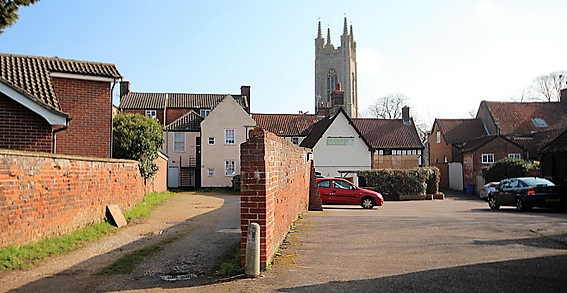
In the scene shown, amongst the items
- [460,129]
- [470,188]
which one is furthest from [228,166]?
[460,129]

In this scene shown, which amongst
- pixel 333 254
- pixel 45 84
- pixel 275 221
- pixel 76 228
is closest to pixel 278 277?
pixel 275 221

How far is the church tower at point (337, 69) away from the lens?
95250 millimetres

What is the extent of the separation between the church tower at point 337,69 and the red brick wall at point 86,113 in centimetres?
7531

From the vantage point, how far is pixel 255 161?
A: 7602mm

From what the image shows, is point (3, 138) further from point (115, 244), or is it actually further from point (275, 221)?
point (275, 221)

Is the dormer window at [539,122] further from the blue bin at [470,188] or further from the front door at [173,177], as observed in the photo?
the front door at [173,177]

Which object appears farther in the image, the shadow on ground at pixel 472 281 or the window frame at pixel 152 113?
the window frame at pixel 152 113

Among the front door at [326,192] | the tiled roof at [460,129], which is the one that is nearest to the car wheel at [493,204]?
the front door at [326,192]

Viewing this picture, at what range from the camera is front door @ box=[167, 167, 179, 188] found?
44.9 meters

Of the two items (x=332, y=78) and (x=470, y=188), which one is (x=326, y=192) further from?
(x=332, y=78)

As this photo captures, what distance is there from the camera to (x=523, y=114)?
160 feet

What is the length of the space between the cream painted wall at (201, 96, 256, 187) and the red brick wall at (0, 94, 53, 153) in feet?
92.6

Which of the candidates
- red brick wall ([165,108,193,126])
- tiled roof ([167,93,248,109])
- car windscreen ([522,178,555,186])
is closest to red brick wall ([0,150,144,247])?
car windscreen ([522,178,555,186])

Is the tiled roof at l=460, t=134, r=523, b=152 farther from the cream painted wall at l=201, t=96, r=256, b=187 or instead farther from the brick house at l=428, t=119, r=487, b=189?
the cream painted wall at l=201, t=96, r=256, b=187
